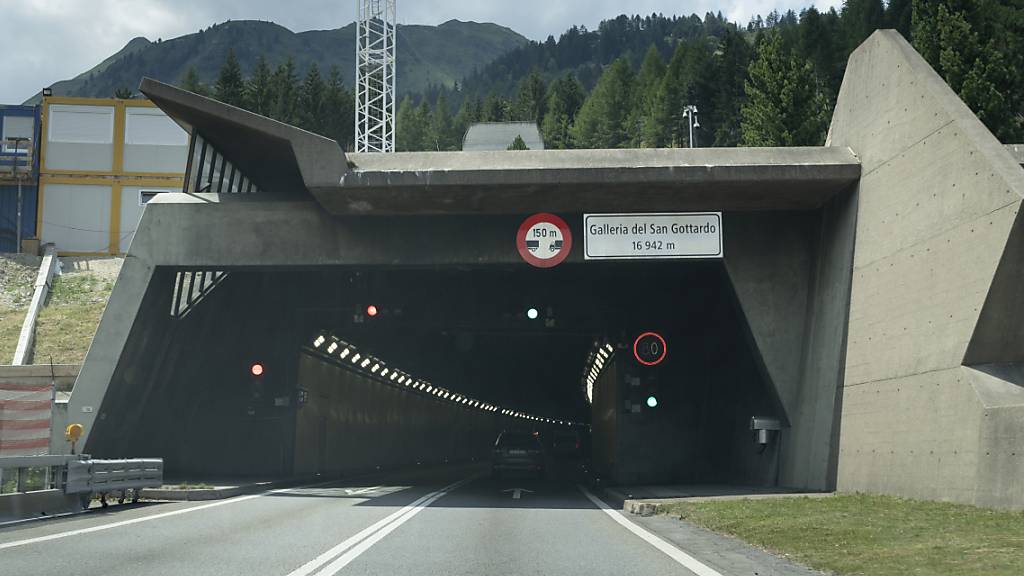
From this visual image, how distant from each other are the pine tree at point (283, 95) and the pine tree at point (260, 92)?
47 cm

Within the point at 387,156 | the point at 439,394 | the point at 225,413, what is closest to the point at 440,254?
the point at 387,156

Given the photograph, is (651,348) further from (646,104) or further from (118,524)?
(646,104)

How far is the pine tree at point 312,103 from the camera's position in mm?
119562

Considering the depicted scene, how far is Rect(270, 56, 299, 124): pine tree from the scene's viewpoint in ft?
383

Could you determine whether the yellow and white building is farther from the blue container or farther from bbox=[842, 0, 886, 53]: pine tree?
bbox=[842, 0, 886, 53]: pine tree

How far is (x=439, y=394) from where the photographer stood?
232 ft

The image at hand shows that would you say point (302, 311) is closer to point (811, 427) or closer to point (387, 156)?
point (387, 156)

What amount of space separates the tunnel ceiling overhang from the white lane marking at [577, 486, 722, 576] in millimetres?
7169

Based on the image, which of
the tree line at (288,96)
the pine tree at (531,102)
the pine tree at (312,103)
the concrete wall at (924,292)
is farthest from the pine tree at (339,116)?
the concrete wall at (924,292)

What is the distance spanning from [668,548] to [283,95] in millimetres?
113422

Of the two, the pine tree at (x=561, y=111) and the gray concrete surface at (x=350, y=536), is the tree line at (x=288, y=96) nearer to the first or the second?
the pine tree at (x=561, y=111)

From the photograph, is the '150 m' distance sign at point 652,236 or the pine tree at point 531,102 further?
the pine tree at point 531,102

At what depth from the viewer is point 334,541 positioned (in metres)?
13.4

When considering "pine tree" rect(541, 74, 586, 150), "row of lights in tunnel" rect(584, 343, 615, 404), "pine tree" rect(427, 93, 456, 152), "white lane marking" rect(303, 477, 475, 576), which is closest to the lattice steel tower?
"row of lights in tunnel" rect(584, 343, 615, 404)
